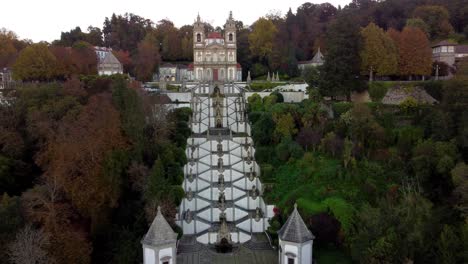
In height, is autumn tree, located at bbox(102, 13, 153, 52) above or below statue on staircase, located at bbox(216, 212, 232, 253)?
above

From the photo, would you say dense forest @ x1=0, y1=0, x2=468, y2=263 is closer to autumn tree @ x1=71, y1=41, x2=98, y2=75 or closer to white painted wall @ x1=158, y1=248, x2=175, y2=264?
white painted wall @ x1=158, y1=248, x2=175, y2=264

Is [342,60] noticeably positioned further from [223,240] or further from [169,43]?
[169,43]

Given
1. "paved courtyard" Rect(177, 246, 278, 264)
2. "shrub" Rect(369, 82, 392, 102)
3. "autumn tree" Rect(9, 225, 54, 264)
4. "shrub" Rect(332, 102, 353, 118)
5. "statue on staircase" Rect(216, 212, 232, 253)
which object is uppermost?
"shrub" Rect(369, 82, 392, 102)

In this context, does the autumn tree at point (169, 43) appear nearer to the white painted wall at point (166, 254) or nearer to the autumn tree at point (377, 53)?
the autumn tree at point (377, 53)

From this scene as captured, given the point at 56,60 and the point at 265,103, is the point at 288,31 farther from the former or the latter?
the point at 56,60

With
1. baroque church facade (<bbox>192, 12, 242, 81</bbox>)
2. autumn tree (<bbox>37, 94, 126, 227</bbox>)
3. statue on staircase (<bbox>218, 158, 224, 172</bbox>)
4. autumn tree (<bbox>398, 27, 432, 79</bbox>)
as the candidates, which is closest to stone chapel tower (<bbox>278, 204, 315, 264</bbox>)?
autumn tree (<bbox>37, 94, 126, 227</bbox>)

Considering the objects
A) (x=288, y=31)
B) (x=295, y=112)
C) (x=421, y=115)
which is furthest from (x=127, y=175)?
(x=288, y=31)

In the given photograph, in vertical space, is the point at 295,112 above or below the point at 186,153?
above

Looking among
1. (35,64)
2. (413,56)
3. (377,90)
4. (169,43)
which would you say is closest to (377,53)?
(377,90)

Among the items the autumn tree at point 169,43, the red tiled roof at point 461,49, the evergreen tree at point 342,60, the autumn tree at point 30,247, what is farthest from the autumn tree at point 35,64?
the red tiled roof at point 461,49
